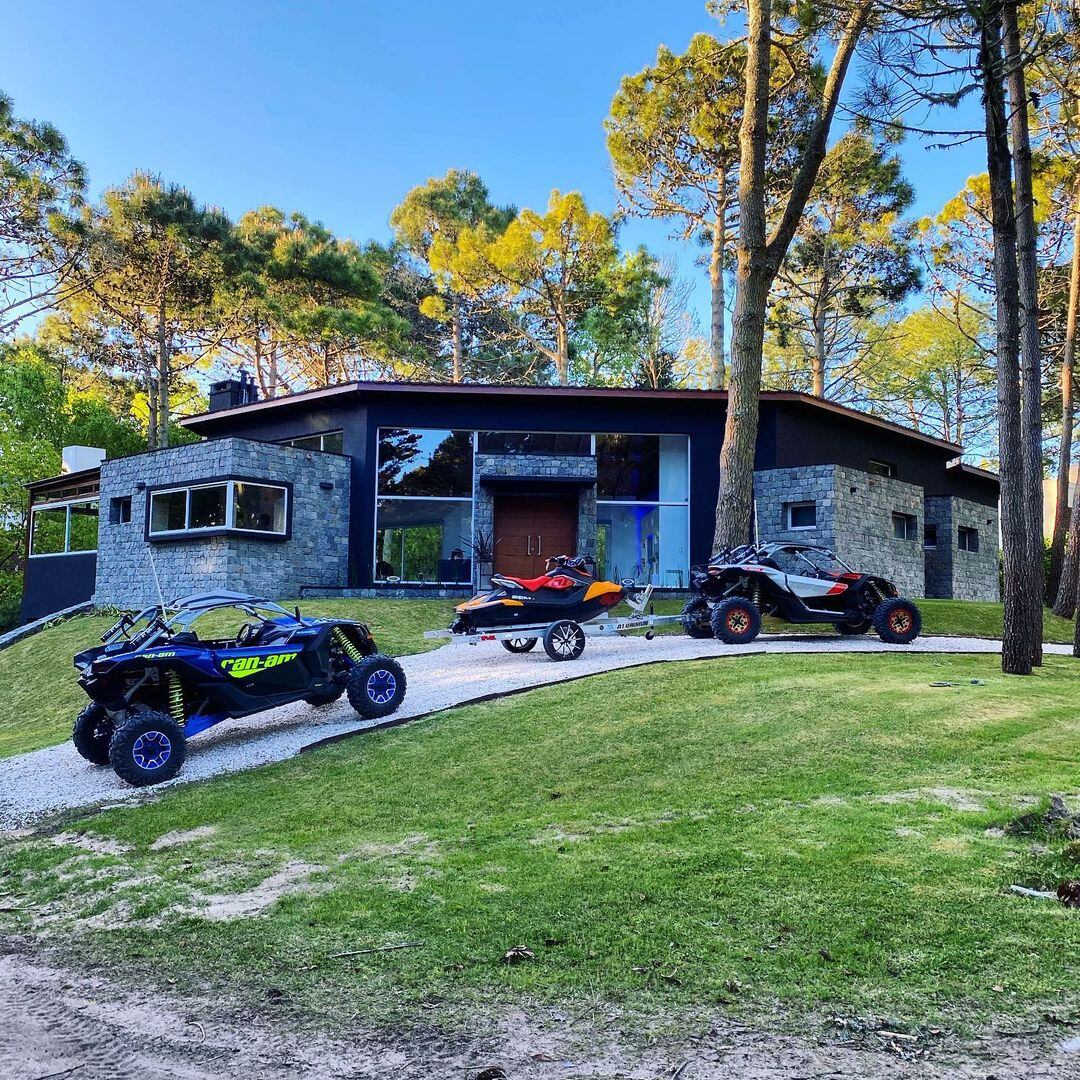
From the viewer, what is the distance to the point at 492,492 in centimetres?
1775

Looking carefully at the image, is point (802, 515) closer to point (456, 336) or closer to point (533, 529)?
point (533, 529)

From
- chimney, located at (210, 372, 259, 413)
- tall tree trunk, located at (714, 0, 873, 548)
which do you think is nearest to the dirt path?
tall tree trunk, located at (714, 0, 873, 548)

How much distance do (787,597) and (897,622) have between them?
4.97 ft

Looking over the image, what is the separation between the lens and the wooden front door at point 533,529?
1789cm

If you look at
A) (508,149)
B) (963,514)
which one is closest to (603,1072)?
(963,514)

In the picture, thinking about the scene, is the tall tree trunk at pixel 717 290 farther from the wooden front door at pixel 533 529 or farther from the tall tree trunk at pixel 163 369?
the tall tree trunk at pixel 163 369

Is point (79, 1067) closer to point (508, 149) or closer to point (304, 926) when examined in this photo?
point (304, 926)

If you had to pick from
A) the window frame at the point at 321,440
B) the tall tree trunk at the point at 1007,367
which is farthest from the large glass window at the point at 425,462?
the tall tree trunk at the point at 1007,367

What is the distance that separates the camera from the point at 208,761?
692cm

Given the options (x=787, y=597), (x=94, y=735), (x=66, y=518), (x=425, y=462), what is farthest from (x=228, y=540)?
(x=787, y=597)

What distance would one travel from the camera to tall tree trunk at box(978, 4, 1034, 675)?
27.9 feet

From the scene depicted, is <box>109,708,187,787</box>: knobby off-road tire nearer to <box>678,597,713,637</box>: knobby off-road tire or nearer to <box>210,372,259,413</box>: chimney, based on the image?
<box>678,597,713,637</box>: knobby off-road tire

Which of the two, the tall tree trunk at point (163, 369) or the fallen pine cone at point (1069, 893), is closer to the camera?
the fallen pine cone at point (1069, 893)

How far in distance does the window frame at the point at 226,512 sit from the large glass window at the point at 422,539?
1911 millimetres
